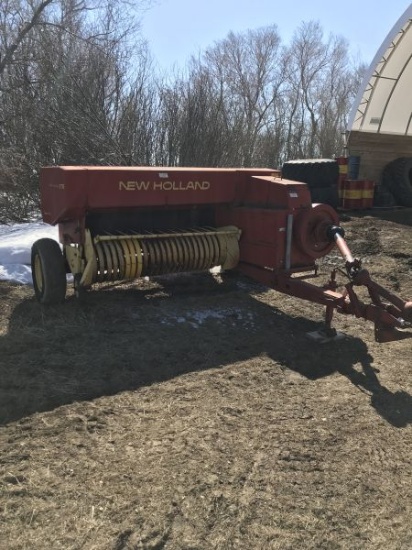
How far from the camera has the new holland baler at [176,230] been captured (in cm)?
481

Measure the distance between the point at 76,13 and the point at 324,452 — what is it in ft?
56.6

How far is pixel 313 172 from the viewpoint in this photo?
11727 millimetres

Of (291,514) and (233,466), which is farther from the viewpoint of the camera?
(233,466)

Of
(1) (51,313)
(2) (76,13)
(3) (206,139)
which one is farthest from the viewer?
(2) (76,13)

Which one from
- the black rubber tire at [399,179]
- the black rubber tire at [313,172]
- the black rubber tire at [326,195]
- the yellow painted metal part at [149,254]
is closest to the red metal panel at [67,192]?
the yellow painted metal part at [149,254]

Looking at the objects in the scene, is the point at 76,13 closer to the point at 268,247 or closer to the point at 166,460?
the point at 268,247

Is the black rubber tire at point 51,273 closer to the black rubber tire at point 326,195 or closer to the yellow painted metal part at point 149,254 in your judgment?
the yellow painted metal part at point 149,254

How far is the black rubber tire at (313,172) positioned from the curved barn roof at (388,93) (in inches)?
103

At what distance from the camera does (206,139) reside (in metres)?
13.5

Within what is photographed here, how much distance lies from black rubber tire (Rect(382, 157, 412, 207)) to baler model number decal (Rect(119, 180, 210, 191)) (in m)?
8.29

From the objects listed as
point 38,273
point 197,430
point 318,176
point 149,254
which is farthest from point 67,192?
point 318,176

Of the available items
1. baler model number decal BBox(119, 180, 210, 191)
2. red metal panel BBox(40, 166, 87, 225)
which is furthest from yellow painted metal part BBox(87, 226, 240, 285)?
baler model number decal BBox(119, 180, 210, 191)

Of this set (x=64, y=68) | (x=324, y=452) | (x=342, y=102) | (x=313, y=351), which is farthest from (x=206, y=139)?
(x=342, y=102)

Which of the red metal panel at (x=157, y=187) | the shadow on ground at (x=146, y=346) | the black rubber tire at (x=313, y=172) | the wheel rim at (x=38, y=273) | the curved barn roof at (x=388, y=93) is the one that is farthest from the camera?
the curved barn roof at (x=388, y=93)
